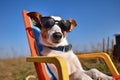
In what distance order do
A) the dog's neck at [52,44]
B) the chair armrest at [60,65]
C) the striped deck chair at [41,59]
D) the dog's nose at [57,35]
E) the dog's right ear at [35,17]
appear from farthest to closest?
the dog's right ear at [35,17]
the dog's neck at [52,44]
the dog's nose at [57,35]
the striped deck chair at [41,59]
the chair armrest at [60,65]

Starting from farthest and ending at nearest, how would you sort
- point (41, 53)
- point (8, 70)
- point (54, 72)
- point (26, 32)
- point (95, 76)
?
point (8, 70) < point (26, 32) < point (41, 53) < point (54, 72) < point (95, 76)

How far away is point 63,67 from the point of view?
2.43 metres

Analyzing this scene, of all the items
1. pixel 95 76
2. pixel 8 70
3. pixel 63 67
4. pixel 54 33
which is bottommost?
pixel 8 70

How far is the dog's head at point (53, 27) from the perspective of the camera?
10.3ft

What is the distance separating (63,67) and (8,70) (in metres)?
6.90

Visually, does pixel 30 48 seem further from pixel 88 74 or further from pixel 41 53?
pixel 88 74

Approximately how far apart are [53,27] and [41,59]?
49cm

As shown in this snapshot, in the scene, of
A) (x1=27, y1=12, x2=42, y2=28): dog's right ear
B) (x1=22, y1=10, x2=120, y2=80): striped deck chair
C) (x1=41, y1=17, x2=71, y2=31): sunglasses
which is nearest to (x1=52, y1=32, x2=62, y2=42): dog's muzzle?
(x1=41, y1=17, x2=71, y2=31): sunglasses

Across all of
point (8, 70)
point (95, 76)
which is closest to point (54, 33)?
point (95, 76)

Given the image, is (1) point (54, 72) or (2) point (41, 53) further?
(2) point (41, 53)

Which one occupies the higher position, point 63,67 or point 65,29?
point 65,29

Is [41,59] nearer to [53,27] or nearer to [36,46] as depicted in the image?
[53,27]

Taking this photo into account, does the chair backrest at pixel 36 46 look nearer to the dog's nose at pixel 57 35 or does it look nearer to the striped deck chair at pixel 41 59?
the striped deck chair at pixel 41 59

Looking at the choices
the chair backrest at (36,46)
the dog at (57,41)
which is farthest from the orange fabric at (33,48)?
the dog at (57,41)
